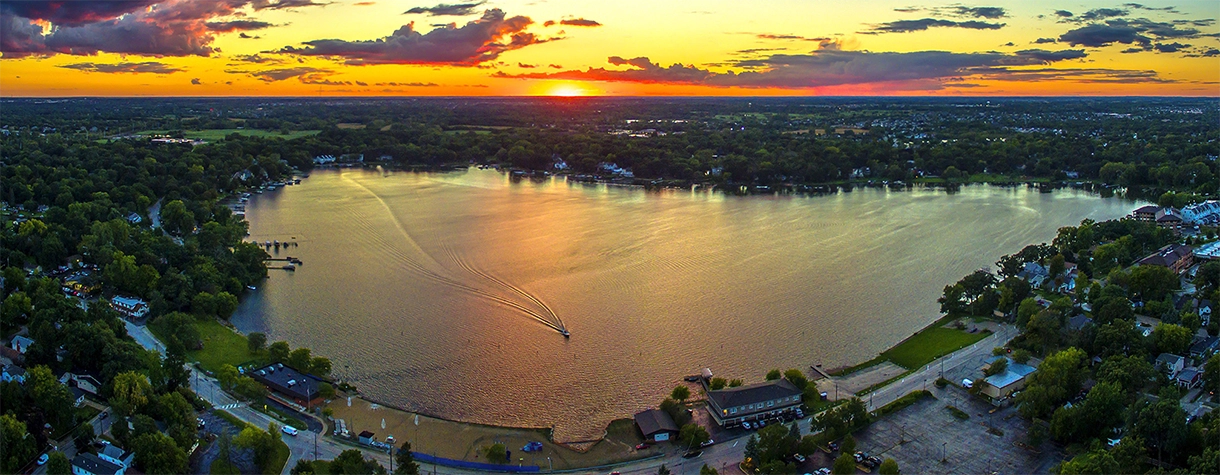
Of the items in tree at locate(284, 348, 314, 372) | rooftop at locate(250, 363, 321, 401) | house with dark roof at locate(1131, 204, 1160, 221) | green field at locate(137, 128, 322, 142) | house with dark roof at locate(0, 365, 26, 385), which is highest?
green field at locate(137, 128, 322, 142)

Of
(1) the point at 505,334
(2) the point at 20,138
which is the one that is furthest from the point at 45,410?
(2) the point at 20,138

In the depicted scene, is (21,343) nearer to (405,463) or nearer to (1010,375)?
(405,463)

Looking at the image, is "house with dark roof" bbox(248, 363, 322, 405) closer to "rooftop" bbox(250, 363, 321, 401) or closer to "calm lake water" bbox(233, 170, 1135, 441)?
"rooftop" bbox(250, 363, 321, 401)

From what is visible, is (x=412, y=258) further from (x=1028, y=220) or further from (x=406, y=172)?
(x=406, y=172)

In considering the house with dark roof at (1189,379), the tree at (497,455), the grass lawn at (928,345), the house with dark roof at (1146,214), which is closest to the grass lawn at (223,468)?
the tree at (497,455)

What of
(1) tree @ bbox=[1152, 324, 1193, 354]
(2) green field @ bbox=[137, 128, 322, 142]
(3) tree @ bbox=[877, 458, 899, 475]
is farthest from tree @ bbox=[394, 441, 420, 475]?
(2) green field @ bbox=[137, 128, 322, 142]

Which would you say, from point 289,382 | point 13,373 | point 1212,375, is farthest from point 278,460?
point 1212,375
